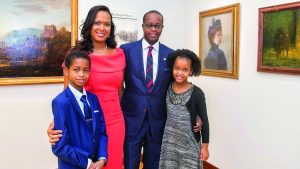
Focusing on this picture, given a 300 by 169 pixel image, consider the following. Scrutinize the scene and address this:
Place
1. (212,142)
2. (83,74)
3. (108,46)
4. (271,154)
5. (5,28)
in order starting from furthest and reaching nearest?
1. (212,142)
2. (5,28)
3. (271,154)
4. (108,46)
5. (83,74)

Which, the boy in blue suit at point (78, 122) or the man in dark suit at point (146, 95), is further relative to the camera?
the man in dark suit at point (146, 95)

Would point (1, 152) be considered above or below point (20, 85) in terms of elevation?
below

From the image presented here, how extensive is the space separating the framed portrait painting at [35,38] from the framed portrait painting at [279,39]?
6.04 feet

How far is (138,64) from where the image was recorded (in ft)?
6.03

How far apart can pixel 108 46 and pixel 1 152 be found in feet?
5.64

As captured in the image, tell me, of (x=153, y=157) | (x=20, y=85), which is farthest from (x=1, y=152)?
(x=153, y=157)

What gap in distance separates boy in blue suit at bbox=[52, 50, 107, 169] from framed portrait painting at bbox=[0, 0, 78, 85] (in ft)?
4.60

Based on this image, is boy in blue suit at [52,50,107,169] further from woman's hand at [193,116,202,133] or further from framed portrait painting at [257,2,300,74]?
Answer: framed portrait painting at [257,2,300,74]

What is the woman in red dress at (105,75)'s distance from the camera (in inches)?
66.2

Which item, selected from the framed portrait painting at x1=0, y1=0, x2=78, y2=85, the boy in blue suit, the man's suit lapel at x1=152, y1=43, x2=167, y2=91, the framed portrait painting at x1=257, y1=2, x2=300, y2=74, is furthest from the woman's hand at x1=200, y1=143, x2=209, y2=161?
the framed portrait painting at x1=0, y1=0, x2=78, y2=85

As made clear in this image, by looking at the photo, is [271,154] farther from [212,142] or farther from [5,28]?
[5,28]

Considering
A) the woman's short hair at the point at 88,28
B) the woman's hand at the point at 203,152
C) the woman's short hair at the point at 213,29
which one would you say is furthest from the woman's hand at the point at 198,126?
the woman's short hair at the point at 213,29

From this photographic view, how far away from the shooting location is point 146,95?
1815mm

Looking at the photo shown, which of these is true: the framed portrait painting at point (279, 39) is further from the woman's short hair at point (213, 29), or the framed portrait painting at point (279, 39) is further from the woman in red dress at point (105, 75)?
the woman in red dress at point (105, 75)
